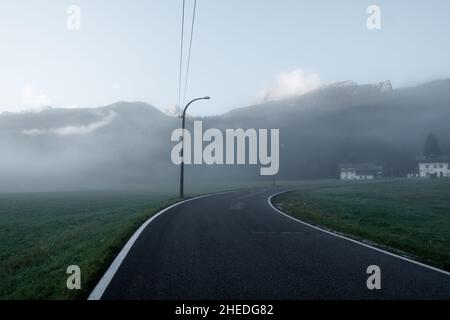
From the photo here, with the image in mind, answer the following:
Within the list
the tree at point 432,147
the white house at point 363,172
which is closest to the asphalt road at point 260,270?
the white house at point 363,172

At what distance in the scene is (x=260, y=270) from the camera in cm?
646

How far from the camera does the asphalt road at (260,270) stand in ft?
17.1

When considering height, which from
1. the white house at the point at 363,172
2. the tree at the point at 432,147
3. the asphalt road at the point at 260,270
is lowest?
the asphalt road at the point at 260,270

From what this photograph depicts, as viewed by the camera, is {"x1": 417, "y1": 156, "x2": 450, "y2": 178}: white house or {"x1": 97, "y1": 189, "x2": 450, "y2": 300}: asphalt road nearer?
{"x1": 97, "y1": 189, "x2": 450, "y2": 300}: asphalt road

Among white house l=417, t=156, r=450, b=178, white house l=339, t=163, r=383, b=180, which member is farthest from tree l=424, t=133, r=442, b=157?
white house l=339, t=163, r=383, b=180

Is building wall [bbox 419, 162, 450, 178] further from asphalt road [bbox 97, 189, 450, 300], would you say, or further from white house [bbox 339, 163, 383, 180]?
asphalt road [bbox 97, 189, 450, 300]

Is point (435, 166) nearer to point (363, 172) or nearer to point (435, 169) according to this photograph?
point (435, 169)

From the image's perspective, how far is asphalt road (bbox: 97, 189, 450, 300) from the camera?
523 cm

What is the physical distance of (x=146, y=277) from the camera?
19.6 ft

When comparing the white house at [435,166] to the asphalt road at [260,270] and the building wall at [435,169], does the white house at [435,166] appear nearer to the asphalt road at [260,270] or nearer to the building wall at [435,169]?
the building wall at [435,169]

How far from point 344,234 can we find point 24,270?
32.5ft

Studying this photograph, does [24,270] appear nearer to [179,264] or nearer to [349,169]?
[179,264]

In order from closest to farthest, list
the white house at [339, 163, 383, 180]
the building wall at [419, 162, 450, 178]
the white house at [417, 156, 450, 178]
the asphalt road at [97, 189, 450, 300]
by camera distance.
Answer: the asphalt road at [97, 189, 450, 300], the building wall at [419, 162, 450, 178], the white house at [417, 156, 450, 178], the white house at [339, 163, 383, 180]

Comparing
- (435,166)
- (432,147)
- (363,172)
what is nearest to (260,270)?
(363,172)
